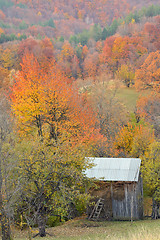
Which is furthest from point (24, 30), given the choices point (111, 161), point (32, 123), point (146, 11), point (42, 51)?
point (111, 161)

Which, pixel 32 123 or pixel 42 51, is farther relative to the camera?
pixel 42 51

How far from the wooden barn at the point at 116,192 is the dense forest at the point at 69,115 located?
1150mm

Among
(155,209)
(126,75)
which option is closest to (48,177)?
(155,209)

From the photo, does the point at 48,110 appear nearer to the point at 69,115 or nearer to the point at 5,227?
the point at 69,115

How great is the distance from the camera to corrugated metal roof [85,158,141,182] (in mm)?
19969

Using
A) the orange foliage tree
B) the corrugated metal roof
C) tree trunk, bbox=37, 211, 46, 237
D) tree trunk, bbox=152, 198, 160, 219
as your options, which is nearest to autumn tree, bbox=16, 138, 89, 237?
tree trunk, bbox=37, 211, 46, 237

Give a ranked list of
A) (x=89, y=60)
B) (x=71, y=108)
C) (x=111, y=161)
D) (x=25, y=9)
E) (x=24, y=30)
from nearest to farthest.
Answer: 1. (x=111, y=161)
2. (x=71, y=108)
3. (x=89, y=60)
4. (x=24, y=30)
5. (x=25, y=9)

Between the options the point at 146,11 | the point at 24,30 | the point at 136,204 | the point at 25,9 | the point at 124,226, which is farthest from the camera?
the point at 25,9

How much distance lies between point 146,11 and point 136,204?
360 ft

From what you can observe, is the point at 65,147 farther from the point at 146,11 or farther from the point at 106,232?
the point at 146,11

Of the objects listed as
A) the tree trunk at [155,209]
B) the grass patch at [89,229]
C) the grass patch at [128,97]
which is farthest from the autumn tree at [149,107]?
the grass patch at [89,229]

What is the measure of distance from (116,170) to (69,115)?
31.4ft

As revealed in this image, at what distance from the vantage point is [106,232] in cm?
1617

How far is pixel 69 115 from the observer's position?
92.5 feet
